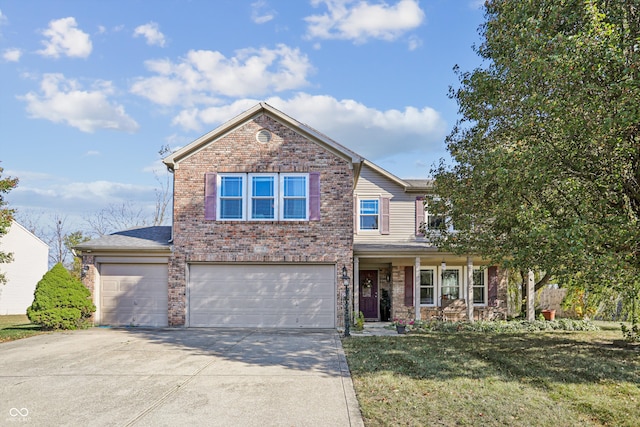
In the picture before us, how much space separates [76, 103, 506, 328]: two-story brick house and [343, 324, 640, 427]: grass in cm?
357

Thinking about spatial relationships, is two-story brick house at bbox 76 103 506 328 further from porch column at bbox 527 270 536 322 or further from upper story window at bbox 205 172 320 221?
porch column at bbox 527 270 536 322

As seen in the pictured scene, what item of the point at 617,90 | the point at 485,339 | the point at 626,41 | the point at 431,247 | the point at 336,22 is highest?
the point at 336,22

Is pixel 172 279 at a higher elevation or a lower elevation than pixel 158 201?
lower

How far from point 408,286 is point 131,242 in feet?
34.4

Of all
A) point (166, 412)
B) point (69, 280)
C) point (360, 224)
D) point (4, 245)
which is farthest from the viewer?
point (4, 245)

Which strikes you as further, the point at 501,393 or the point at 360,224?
the point at 360,224

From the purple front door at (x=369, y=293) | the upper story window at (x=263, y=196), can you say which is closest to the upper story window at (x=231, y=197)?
the upper story window at (x=263, y=196)

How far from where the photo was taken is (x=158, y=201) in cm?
3712

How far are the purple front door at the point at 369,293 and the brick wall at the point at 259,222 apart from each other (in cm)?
423

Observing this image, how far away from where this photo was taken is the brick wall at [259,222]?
51.9ft

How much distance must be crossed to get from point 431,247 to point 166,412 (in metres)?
12.6

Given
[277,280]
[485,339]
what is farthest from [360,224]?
[485,339]

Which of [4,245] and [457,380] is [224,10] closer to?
[457,380]

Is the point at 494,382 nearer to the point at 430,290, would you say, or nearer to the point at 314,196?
the point at 314,196
